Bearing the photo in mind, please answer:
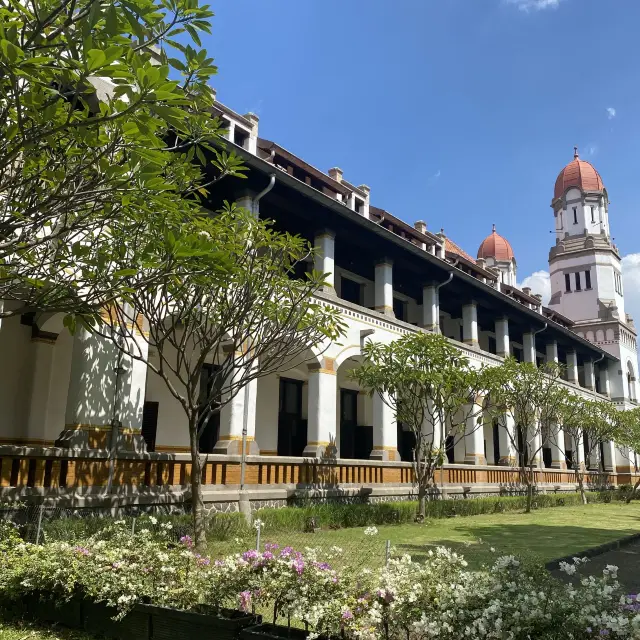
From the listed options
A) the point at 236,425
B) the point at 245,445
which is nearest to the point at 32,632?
the point at 245,445

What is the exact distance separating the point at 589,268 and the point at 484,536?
3778cm

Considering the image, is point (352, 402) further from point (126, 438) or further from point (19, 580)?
point (19, 580)

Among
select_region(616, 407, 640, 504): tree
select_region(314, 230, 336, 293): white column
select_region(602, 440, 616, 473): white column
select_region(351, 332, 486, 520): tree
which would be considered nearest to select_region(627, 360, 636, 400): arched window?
select_region(602, 440, 616, 473): white column

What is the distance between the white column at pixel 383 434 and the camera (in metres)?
20.0

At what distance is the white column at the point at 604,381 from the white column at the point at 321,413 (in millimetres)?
30635

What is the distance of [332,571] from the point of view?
17.7 ft

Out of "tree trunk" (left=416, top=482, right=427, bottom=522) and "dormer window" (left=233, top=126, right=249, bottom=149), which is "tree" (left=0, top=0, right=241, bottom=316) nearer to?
"dormer window" (left=233, top=126, right=249, bottom=149)

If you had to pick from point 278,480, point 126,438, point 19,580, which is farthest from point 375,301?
point 19,580

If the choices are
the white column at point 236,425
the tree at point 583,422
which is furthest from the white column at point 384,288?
the tree at point 583,422

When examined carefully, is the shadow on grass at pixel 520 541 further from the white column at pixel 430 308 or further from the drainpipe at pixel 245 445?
the white column at pixel 430 308

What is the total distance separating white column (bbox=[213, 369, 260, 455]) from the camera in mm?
14984

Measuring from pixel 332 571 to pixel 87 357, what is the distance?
8607 millimetres

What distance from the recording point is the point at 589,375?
3953 centimetres

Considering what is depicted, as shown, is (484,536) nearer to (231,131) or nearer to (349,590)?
(349,590)
